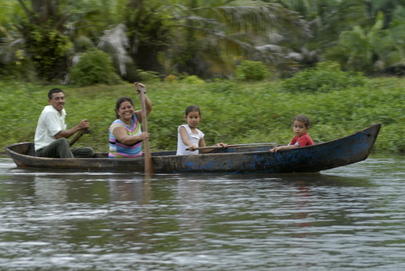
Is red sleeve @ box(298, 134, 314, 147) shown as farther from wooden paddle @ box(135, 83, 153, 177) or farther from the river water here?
wooden paddle @ box(135, 83, 153, 177)

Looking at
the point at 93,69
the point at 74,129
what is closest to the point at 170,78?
the point at 93,69

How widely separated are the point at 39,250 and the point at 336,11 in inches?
743

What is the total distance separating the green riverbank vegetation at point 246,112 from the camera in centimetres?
1341

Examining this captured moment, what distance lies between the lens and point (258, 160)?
32.2 ft

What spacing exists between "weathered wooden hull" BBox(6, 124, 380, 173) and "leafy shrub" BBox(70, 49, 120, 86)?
7.70 meters

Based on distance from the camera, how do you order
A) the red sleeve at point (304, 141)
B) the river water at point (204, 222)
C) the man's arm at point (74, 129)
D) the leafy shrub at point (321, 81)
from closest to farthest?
the river water at point (204, 222) → the red sleeve at point (304, 141) → the man's arm at point (74, 129) → the leafy shrub at point (321, 81)

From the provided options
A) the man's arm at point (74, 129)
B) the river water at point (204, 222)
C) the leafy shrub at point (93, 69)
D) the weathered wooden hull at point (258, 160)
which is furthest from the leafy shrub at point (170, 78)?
the river water at point (204, 222)

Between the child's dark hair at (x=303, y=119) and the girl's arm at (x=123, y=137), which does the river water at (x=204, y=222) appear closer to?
the girl's arm at (x=123, y=137)

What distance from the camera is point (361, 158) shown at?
9.57 metres

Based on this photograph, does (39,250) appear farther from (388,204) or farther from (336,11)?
(336,11)

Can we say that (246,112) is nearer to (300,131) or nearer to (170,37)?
(300,131)

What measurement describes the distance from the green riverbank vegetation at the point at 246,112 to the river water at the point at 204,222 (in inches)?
131

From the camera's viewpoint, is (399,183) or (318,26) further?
(318,26)

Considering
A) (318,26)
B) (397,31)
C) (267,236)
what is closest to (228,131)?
(267,236)
